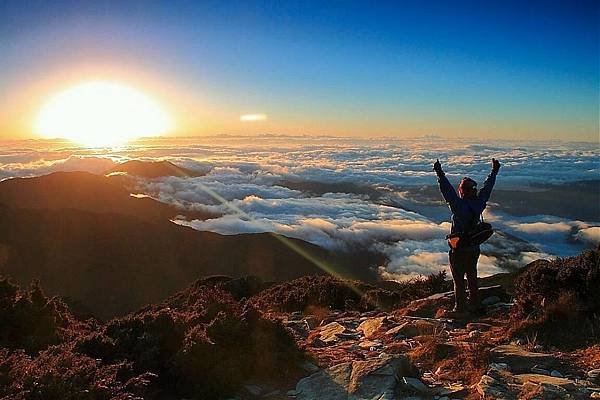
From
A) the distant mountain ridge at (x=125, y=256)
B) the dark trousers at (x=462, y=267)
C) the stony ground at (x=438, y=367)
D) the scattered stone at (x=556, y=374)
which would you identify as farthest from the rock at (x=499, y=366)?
the distant mountain ridge at (x=125, y=256)

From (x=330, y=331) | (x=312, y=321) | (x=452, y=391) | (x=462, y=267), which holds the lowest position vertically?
(x=312, y=321)

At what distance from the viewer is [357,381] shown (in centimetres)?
452

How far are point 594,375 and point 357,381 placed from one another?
2192 mm

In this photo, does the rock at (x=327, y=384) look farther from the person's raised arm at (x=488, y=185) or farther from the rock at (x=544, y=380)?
the person's raised arm at (x=488, y=185)

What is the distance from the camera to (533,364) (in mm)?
4965

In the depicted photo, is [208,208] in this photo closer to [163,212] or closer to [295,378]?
[163,212]

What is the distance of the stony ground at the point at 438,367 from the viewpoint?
4324 mm

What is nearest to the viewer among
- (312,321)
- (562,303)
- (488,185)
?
(562,303)

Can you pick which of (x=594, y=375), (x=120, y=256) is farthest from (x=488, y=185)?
(x=120, y=256)

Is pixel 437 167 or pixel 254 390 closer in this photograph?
pixel 254 390

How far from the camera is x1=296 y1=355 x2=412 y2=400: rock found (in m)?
4.35

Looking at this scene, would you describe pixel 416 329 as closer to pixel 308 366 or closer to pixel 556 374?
pixel 308 366

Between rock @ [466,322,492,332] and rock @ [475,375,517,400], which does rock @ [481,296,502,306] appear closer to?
rock @ [466,322,492,332]

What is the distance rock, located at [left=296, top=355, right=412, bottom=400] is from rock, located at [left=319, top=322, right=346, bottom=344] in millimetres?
2007
